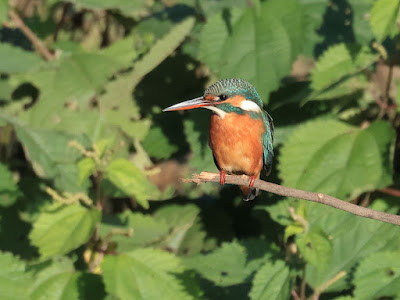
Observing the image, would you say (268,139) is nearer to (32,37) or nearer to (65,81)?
(65,81)

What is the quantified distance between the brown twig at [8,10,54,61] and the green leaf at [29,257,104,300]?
1236mm

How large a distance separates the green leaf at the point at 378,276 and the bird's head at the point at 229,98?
88cm

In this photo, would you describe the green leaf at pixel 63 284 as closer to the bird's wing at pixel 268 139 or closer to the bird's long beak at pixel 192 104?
the bird's wing at pixel 268 139

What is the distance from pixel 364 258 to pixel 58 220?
1.40 metres

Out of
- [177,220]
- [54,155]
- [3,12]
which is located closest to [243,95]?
[54,155]

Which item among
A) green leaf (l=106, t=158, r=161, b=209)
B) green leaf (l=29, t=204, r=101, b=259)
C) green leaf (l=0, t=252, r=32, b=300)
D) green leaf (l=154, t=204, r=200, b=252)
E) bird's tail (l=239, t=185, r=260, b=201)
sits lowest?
green leaf (l=154, t=204, r=200, b=252)

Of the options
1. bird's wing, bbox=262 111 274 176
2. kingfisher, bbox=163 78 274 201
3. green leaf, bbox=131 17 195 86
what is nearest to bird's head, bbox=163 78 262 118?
kingfisher, bbox=163 78 274 201

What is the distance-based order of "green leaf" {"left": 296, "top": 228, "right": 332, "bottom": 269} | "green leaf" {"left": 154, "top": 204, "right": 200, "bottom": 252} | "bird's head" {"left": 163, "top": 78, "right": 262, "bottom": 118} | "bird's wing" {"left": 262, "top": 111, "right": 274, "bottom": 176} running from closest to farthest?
"bird's head" {"left": 163, "top": 78, "right": 262, "bottom": 118}
"green leaf" {"left": 296, "top": 228, "right": 332, "bottom": 269}
"bird's wing" {"left": 262, "top": 111, "right": 274, "bottom": 176}
"green leaf" {"left": 154, "top": 204, "right": 200, "bottom": 252}

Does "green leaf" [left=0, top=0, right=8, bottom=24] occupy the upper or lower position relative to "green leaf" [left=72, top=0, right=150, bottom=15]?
upper

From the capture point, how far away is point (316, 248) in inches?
111

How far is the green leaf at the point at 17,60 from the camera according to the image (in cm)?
362

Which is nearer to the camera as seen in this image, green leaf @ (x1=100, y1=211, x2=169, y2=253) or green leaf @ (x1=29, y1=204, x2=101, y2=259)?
green leaf @ (x1=29, y1=204, x2=101, y2=259)

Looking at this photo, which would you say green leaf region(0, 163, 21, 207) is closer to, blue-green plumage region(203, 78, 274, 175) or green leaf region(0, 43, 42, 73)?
green leaf region(0, 43, 42, 73)

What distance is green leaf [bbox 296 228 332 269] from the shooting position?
2793mm
